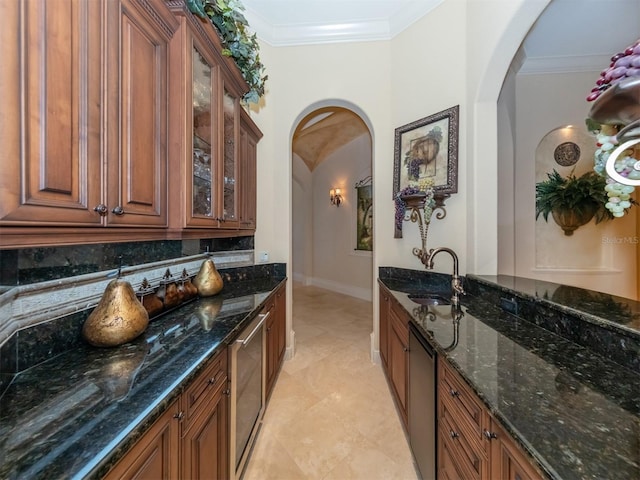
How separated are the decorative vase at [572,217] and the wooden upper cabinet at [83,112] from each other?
4.10 m

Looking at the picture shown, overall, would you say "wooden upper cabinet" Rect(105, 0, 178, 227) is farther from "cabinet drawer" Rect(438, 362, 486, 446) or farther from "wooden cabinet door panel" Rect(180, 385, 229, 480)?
"cabinet drawer" Rect(438, 362, 486, 446)

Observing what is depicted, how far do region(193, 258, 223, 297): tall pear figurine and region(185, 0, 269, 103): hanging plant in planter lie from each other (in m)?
1.41

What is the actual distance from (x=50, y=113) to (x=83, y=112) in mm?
111

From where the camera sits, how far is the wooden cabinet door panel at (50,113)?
0.59m

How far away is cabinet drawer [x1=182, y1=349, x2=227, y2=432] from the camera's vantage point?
0.88 metres

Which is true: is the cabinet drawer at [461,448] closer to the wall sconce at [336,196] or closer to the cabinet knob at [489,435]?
the cabinet knob at [489,435]

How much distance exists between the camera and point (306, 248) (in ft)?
22.9

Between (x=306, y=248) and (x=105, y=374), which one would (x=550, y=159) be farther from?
(x=306, y=248)

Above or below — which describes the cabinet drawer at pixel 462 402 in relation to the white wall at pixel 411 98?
below

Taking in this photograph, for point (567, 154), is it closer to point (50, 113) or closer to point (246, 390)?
point (246, 390)

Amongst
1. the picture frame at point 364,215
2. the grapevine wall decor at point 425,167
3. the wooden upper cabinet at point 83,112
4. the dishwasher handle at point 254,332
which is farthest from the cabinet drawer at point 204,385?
the picture frame at point 364,215

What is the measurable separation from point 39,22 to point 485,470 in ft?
5.87

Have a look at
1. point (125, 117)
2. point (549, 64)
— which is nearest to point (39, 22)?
point (125, 117)

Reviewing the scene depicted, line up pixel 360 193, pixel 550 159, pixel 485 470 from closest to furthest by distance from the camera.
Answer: pixel 485 470
pixel 550 159
pixel 360 193
